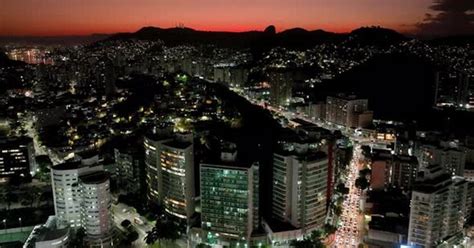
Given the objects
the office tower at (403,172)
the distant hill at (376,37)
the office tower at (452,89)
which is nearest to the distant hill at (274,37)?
the distant hill at (376,37)

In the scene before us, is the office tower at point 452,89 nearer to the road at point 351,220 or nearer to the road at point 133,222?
the road at point 351,220

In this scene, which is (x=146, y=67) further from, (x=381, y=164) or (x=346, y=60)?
(x=381, y=164)

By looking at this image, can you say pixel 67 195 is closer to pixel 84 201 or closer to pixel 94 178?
pixel 84 201

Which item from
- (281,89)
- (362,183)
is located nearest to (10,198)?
(362,183)

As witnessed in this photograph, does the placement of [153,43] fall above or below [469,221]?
above

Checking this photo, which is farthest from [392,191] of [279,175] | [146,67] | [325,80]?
[146,67]

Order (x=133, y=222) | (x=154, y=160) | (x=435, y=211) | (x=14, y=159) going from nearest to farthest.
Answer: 1. (x=435, y=211)
2. (x=133, y=222)
3. (x=154, y=160)
4. (x=14, y=159)
